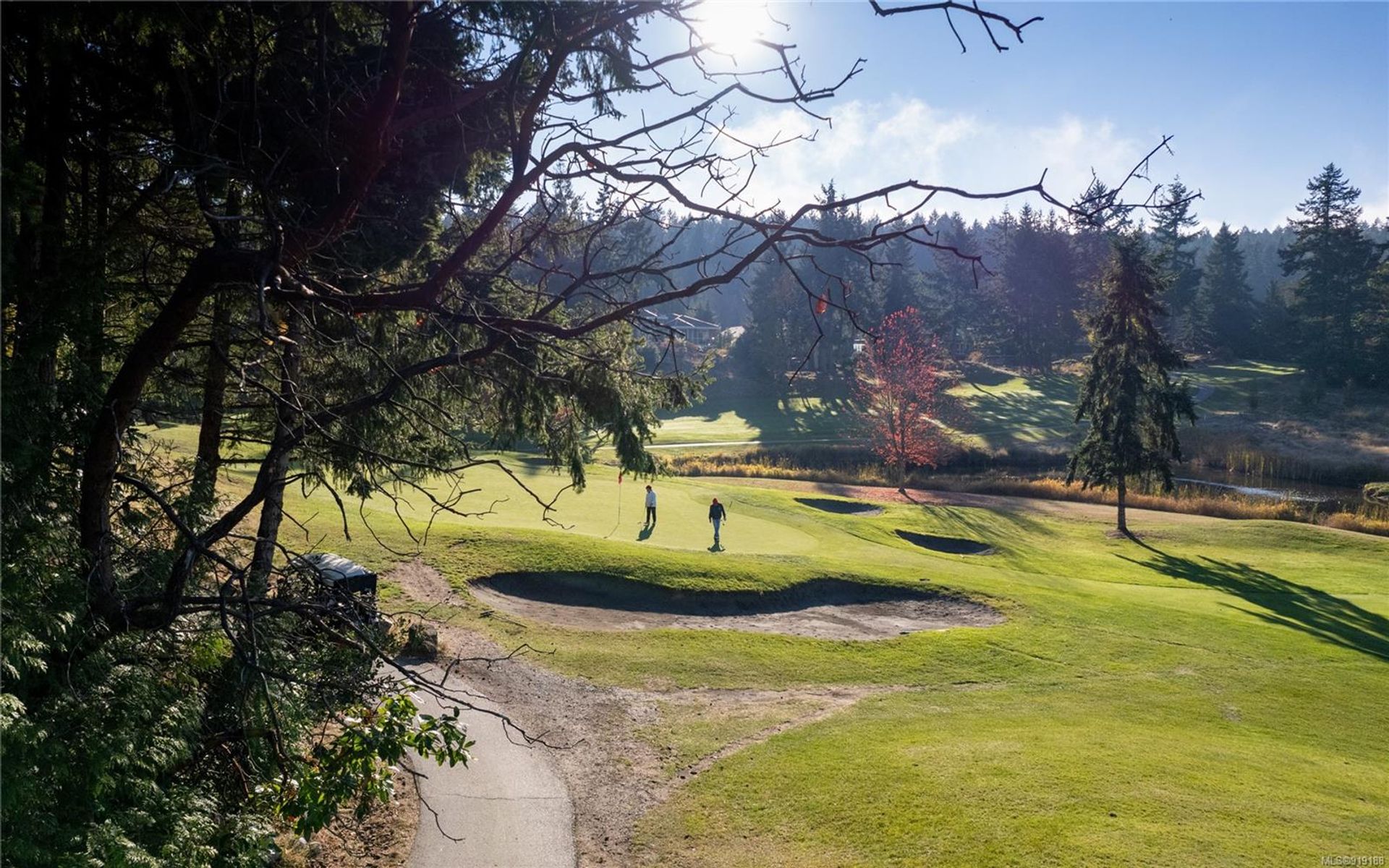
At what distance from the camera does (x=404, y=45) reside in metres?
4.08

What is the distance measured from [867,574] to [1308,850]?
12871mm

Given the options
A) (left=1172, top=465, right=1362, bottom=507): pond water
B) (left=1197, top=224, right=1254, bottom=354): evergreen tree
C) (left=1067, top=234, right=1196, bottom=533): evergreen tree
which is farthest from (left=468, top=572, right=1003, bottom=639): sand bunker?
(left=1197, top=224, right=1254, bottom=354): evergreen tree

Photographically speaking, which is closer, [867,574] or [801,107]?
[801,107]

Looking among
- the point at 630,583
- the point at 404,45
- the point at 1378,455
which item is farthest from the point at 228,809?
the point at 1378,455

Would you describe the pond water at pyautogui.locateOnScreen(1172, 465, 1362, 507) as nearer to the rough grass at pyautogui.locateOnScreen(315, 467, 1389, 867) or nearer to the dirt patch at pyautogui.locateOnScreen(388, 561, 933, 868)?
the rough grass at pyautogui.locateOnScreen(315, 467, 1389, 867)

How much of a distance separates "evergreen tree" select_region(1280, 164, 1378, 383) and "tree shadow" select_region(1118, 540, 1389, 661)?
161ft

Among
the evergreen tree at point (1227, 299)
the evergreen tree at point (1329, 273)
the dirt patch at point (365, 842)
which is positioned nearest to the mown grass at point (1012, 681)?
the dirt patch at point (365, 842)

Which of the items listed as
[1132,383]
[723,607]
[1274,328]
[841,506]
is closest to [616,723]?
[723,607]

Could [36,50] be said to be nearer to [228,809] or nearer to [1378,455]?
A: [228,809]

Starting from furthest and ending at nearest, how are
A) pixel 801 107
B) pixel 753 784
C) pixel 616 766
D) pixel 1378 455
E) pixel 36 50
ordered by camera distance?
pixel 1378 455 < pixel 616 766 < pixel 753 784 < pixel 36 50 < pixel 801 107

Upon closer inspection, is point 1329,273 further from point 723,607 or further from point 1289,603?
point 723,607

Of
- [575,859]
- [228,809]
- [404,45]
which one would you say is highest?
[404,45]

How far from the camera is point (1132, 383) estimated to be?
31250 millimetres

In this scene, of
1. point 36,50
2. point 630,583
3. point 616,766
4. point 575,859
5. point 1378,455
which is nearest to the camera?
point 36,50
